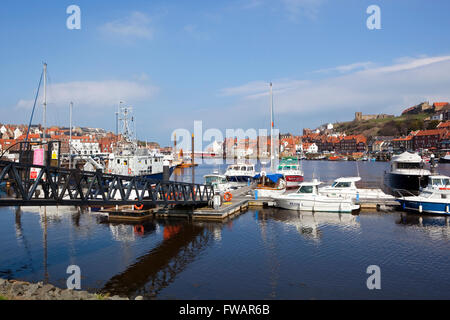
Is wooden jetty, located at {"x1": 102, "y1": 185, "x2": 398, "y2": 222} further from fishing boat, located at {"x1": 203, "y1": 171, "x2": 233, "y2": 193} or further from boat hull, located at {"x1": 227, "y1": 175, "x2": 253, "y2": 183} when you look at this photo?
boat hull, located at {"x1": 227, "y1": 175, "x2": 253, "y2": 183}

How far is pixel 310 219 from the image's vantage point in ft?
94.5

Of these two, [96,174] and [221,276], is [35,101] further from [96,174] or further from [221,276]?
[221,276]

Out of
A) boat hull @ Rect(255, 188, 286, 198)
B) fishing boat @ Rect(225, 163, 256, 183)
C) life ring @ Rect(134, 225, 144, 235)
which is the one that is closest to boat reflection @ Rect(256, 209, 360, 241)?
boat hull @ Rect(255, 188, 286, 198)

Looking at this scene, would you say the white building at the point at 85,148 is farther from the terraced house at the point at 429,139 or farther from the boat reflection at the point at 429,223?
the terraced house at the point at 429,139

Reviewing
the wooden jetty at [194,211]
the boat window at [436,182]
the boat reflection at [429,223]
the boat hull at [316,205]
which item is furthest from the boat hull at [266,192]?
the boat window at [436,182]

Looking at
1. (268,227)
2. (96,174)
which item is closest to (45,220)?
(96,174)

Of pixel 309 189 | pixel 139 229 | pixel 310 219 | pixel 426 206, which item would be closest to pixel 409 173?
pixel 426 206

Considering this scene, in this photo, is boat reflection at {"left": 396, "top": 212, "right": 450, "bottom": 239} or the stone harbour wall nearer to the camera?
the stone harbour wall

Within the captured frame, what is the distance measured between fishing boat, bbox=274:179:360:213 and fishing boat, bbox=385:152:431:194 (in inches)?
637

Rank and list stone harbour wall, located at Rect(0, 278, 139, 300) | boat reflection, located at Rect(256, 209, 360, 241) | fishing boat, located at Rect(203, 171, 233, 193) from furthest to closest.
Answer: fishing boat, located at Rect(203, 171, 233, 193), boat reflection, located at Rect(256, 209, 360, 241), stone harbour wall, located at Rect(0, 278, 139, 300)

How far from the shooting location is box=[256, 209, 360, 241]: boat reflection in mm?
25141

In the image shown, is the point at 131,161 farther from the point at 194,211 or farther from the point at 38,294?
the point at 38,294

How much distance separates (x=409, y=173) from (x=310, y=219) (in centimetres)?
2254
